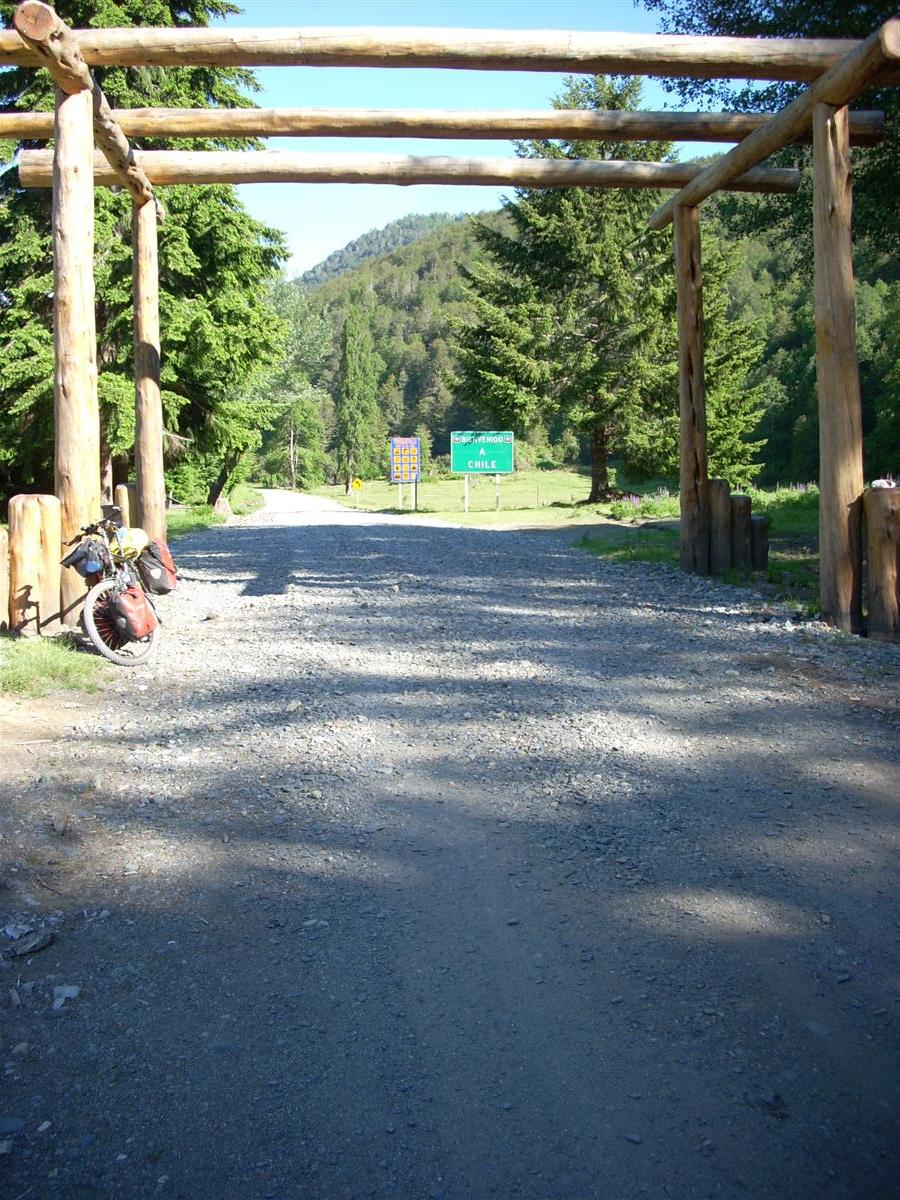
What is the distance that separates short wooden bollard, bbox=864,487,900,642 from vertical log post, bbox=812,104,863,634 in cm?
24

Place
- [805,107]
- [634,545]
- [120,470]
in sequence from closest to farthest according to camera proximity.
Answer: [805,107] → [634,545] → [120,470]

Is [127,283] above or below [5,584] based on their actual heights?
above

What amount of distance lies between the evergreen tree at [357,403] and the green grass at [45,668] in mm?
81953

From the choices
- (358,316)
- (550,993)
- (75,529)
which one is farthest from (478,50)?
(358,316)

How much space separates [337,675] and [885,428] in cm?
4530

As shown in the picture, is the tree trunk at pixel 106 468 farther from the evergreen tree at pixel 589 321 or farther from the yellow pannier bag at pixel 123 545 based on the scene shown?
the yellow pannier bag at pixel 123 545

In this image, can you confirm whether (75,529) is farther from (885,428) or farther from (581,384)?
(885,428)

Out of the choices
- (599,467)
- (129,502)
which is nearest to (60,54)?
(129,502)

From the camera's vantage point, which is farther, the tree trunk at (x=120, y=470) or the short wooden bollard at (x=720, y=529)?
the tree trunk at (x=120, y=470)

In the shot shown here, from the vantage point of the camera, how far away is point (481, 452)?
30781mm

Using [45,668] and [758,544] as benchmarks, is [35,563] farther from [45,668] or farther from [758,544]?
[758,544]

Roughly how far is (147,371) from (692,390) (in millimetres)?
6314

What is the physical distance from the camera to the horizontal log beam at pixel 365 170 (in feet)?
32.9

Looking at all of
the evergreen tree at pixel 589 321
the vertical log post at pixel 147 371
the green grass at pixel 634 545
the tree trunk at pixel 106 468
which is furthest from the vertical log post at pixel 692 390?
the evergreen tree at pixel 589 321
